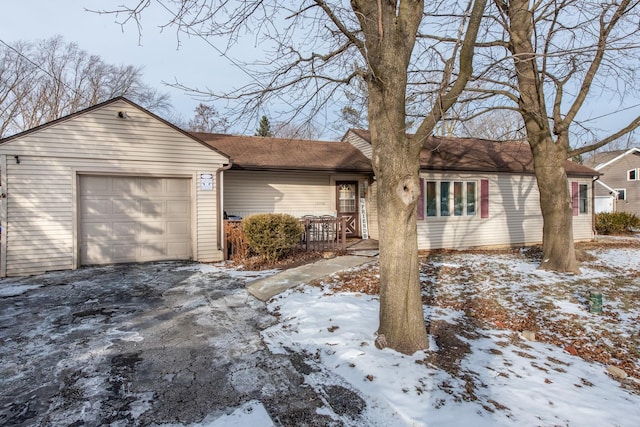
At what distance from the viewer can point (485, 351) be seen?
3748 millimetres

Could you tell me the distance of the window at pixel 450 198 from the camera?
11.4m

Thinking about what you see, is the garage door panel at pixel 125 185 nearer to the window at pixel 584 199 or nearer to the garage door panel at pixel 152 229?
the garage door panel at pixel 152 229

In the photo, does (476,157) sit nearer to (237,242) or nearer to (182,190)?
(237,242)

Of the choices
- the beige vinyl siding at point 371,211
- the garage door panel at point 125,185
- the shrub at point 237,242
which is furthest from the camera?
the beige vinyl siding at point 371,211

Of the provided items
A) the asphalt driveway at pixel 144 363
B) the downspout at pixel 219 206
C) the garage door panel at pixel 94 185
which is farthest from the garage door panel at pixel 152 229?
the asphalt driveway at pixel 144 363

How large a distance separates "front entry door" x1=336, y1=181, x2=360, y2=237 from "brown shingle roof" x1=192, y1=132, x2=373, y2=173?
34.7 inches

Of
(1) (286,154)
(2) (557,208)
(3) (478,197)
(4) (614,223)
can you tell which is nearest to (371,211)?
(1) (286,154)

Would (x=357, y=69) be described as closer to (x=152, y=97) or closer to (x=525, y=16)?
(x=525, y=16)

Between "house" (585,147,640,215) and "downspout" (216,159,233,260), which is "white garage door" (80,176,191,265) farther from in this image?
"house" (585,147,640,215)

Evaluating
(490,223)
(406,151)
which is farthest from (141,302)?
(490,223)

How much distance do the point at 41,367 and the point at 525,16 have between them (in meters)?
10.3

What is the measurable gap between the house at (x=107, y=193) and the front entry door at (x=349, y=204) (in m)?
4.36

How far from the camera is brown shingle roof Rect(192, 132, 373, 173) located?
1047cm

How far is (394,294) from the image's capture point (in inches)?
141
